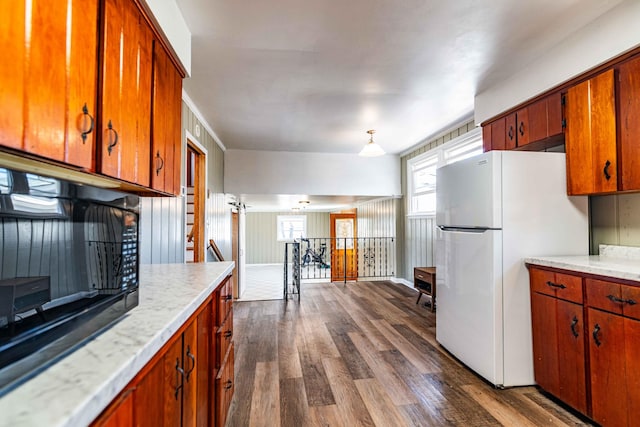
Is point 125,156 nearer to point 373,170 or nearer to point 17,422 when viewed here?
point 17,422

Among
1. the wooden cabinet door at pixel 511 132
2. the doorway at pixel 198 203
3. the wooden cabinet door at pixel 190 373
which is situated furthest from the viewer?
the doorway at pixel 198 203

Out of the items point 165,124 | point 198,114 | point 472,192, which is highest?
point 198,114

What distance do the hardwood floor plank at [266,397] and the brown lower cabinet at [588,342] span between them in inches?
73.3

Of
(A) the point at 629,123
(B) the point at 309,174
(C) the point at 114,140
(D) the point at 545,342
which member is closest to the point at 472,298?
(D) the point at 545,342

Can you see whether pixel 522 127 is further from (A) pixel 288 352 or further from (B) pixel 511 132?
(A) pixel 288 352

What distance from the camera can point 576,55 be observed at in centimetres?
213

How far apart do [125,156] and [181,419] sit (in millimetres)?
1064

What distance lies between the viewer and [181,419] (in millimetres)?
1073

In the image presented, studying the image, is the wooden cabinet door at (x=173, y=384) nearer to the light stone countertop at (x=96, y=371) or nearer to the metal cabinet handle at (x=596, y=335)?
the light stone countertop at (x=96, y=371)

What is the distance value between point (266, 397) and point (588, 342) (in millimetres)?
2076

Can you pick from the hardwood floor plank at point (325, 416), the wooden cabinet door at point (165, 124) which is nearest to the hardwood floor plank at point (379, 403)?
the hardwood floor plank at point (325, 416)

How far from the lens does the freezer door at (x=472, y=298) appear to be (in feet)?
7.25

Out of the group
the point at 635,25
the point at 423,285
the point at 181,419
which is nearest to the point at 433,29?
the point at 635,25

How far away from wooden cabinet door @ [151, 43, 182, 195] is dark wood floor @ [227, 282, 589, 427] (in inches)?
60.7
